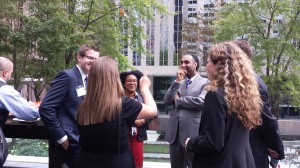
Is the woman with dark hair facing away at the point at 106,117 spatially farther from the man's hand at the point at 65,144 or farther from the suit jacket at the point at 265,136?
the suit jacket at the point at 265,136

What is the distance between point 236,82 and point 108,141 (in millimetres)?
925

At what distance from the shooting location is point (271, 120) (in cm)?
314

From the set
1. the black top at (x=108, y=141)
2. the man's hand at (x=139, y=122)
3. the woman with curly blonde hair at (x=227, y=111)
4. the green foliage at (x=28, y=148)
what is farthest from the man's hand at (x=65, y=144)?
the green foliage at (x=28, y=148)

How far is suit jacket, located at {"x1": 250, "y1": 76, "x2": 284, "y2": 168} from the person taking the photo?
314 cm

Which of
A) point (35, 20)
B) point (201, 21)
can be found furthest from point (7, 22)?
point (201, 21)

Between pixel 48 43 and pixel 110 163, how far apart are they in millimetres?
12735

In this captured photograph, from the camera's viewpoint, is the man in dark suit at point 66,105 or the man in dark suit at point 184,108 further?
the man in dark suit at point 184,108

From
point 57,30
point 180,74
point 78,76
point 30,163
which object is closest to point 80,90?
point 78,76

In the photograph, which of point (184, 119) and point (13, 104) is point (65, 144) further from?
point (184, 119)

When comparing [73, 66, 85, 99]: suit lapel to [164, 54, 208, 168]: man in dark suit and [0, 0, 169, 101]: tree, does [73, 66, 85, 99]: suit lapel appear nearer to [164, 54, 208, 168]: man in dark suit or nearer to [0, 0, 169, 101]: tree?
[164, 54, 208, 168]: man in dark suit

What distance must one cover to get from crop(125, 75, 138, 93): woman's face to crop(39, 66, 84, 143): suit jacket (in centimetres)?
77

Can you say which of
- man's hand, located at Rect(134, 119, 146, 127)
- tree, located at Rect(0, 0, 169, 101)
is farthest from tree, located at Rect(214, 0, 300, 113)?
man's hand, located at Rect(134, 119, 146, 127)

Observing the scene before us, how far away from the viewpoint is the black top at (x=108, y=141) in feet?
8.66

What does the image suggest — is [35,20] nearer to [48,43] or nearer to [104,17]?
[48,43]
